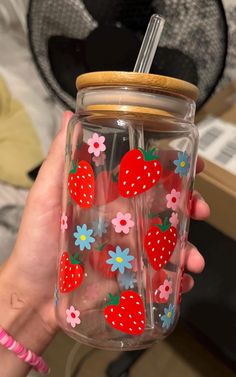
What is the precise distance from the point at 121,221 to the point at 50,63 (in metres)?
0.49

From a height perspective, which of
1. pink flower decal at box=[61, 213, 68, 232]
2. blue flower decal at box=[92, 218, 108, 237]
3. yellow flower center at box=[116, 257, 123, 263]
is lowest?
pink flower decal at box=[61, 213, 68, 232]

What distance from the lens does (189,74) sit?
805 mm

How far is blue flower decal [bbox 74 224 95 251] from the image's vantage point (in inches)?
20.6

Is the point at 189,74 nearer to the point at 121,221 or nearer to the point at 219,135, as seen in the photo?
the point at 219,135

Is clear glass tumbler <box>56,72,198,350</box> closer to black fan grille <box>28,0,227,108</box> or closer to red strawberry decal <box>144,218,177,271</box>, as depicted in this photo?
red strawberry decal <box>144,218,177,271</box>

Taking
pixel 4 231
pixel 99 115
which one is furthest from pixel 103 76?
pixel 4 231

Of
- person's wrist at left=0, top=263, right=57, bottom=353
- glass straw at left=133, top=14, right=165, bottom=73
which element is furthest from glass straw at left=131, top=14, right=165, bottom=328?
person's wrist at left=0, top=263, right=57, bottom=353

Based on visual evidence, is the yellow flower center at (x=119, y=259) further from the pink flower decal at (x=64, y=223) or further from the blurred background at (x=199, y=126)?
the blurred background at (x=199, y=126)

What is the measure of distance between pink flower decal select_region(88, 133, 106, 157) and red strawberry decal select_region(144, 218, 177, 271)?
11cm

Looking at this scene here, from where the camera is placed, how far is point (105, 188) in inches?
20.7

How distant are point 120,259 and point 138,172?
0.33 feet

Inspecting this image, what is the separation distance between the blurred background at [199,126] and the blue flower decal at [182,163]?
0.23 m

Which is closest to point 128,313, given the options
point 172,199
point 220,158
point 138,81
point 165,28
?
point 172,199

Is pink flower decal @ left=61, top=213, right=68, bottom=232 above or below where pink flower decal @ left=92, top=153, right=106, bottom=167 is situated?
below
